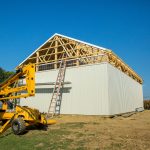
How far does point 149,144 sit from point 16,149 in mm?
5418

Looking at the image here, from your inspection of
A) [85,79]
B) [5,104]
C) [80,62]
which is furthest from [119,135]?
[80,62]

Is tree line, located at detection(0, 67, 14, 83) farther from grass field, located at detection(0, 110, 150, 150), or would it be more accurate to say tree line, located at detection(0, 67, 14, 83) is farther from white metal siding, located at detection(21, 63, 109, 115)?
grass field, located at detection(0, 110, 150, 150)

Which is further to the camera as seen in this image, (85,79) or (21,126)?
(85,79)

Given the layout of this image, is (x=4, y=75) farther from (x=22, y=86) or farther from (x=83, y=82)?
(x=22, y=86)

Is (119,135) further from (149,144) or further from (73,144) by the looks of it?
(73,144)

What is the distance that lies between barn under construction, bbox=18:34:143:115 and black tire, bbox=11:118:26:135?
8.69 metres

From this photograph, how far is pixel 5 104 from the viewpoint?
13.0 m

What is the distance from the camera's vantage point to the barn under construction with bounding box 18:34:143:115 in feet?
61.2

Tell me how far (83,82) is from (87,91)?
947 millimetres

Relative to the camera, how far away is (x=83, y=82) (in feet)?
64.1

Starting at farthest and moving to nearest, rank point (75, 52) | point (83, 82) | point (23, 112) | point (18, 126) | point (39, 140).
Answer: point (75, 52) → point (83, 82) → point (23, 112) → point (18, 126) → point (39, 140)

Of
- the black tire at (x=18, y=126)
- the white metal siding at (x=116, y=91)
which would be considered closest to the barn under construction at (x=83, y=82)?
the white metal siding at (x=116, y=91)

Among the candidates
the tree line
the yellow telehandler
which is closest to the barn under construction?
the yellow telehandler

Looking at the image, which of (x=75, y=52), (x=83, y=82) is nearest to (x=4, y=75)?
(x=75, y=52)
